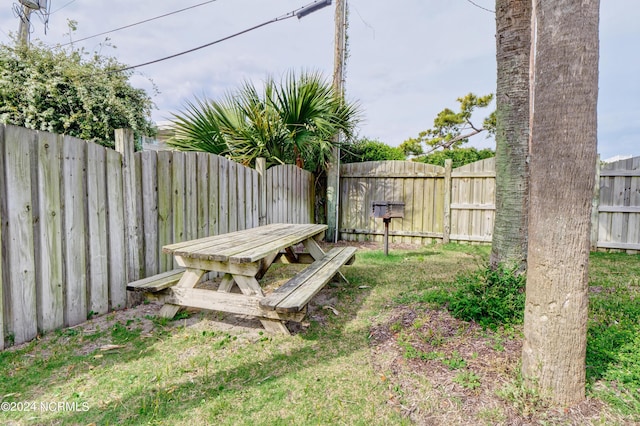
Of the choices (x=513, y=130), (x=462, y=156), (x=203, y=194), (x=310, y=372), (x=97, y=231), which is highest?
(x=462, y=156)

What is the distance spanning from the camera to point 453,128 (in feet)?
49.4

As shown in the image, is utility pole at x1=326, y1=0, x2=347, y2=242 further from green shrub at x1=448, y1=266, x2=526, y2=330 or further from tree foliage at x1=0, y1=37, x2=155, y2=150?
tree foliage at x1=0, y1=37, x2=155, y2=150

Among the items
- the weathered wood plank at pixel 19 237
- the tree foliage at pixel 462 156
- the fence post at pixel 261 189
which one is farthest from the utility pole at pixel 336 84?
the weathered wood plank at pixel 19 237

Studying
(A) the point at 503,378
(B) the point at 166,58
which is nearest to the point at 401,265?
(A) the point at 503,378

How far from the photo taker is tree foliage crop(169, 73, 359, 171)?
534 centimetres

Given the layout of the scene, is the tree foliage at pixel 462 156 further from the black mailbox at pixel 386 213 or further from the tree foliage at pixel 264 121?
the tree foliage at pixel 264 121

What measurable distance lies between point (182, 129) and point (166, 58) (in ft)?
12.5

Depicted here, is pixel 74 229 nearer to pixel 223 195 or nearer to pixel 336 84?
pixel 223 195

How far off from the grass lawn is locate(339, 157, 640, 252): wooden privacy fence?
3.59 m

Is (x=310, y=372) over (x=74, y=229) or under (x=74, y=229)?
under

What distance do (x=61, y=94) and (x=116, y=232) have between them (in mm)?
6239

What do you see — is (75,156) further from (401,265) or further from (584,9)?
(401,265)

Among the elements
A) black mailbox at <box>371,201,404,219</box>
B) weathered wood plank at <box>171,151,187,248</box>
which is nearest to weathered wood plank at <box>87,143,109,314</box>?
weathered wood plank at <box>171,151,187,248</box>

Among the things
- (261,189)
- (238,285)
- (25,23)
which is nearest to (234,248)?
(238,285)
